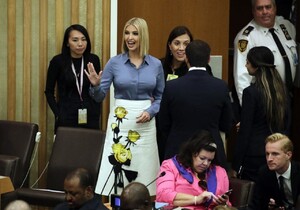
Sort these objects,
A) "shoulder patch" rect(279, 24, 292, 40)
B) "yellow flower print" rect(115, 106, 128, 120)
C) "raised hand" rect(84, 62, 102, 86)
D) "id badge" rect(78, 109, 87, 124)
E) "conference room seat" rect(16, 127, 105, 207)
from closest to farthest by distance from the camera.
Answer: "yellow flower print" rect(115, 106, 128, 120) < "raised hand" rect(84, 62, 102, 86) < "conference room seat" rect(16, 127, 105, 207) < "id badge" rect(78, 109, 87, 124) < "shoulder patch" rect(279, 24, 292, 40)

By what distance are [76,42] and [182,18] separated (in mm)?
1327

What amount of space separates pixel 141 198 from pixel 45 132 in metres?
3.22

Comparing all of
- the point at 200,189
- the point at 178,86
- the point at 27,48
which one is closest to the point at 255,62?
the point at 178,86

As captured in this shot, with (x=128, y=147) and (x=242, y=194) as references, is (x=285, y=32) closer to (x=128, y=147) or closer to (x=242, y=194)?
(x=128, y=147)

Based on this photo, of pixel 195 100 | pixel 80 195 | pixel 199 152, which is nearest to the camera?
pixel 80 195

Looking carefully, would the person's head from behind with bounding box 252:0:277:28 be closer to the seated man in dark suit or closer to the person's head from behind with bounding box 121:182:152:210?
the seated man in dark suit

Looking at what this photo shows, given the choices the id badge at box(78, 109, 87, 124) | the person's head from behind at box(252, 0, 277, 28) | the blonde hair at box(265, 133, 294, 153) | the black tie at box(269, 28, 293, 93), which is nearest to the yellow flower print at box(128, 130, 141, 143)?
the id badge at box(78, 109, 87, 124)

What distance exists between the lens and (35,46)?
7238mm

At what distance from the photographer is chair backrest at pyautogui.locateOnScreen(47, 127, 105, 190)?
6.41m

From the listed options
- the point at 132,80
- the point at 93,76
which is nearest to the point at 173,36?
the point at 132,80

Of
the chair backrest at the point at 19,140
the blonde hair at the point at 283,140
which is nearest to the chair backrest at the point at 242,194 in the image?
the blonde hair at the point at 283,140

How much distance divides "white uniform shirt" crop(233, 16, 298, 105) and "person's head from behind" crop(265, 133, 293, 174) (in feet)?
6.60

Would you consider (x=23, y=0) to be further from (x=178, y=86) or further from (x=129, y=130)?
(x=178, y=86)

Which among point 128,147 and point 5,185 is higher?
point 128,147
